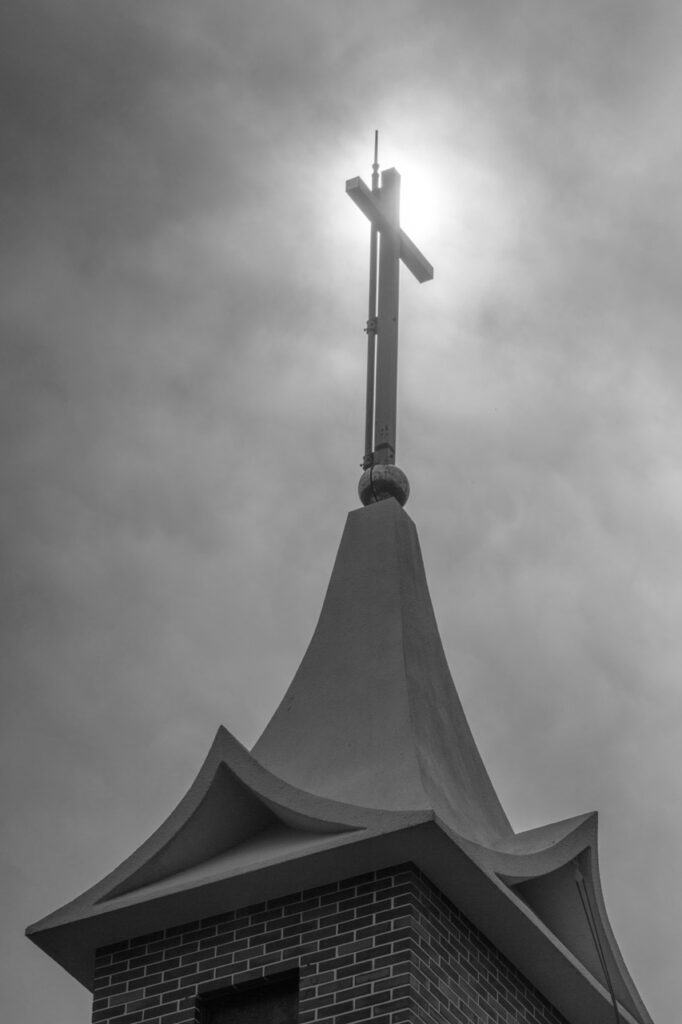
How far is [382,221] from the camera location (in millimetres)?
20250

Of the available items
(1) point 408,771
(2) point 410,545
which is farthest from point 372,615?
(1) point 408,771

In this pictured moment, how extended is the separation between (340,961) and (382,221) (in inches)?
318

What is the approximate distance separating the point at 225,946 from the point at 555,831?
250cm

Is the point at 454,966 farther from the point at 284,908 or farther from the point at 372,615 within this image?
the point at 372,615

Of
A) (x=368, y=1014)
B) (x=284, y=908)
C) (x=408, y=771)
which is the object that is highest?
(x=408, y=771)

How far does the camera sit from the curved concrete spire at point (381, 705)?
15.6 meters

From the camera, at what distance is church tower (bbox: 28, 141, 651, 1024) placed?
14.5m

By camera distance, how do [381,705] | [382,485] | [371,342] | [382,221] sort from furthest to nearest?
[382,221] → [371,342] → [382,485] → [381,705]

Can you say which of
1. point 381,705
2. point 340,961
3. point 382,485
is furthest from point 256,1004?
point 382,485

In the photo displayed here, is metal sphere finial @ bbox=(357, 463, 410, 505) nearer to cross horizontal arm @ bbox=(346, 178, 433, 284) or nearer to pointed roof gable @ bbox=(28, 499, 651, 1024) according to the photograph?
pointed roof gable @ bbox=(28, 499, 651, 1024)

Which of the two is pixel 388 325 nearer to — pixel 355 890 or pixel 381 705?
pixel 381 705

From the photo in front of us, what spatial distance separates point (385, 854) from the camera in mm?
14555

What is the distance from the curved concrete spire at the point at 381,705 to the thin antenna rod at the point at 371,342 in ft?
2.41

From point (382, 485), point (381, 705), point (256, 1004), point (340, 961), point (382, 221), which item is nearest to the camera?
point (340, 961)
